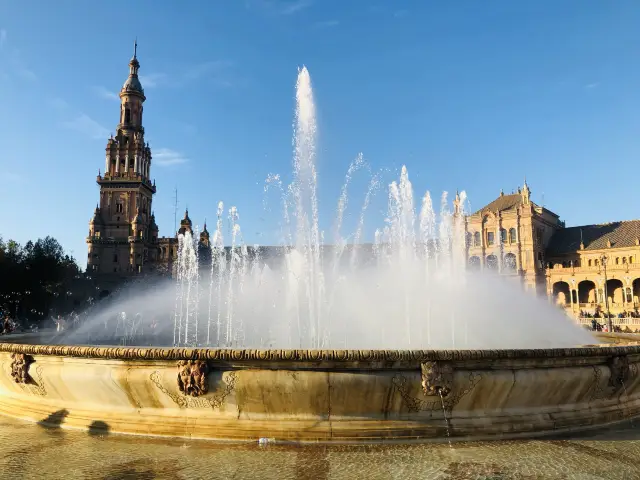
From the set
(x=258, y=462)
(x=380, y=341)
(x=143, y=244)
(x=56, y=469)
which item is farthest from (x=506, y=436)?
(x=143, y=244)

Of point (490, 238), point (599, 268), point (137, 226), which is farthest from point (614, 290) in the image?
point (137, 226)

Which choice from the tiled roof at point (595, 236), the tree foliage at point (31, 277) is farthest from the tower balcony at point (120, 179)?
the tiled roof at point (595, 236)

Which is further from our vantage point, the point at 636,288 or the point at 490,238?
the point at 490,238

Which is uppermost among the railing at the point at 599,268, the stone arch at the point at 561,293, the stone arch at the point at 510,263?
the stone arch at the point at 510,263

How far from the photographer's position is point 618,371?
7027mm

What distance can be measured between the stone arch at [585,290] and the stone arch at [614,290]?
1921 mm

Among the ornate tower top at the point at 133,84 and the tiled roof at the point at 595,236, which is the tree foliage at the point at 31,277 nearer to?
the ornate tower top at the point at 133,84

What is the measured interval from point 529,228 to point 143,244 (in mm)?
56897

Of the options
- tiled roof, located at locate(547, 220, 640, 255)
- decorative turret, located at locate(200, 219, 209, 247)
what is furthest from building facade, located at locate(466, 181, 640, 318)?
decorative turret, located at locate(200, 219, 209, 247)

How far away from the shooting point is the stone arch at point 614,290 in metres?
54.5

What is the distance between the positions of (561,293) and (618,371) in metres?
57.3

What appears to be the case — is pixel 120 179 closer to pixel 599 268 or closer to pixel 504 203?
pixel 504 203

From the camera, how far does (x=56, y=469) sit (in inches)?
203

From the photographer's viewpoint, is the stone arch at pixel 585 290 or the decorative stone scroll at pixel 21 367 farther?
the stone arch at pixel 585 290
